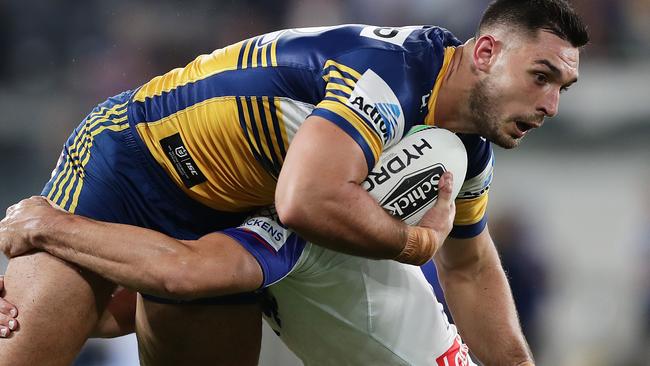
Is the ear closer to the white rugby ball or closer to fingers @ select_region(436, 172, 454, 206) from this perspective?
the white rugby ball

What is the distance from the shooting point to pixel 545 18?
341 centimetres

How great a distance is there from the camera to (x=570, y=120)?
779 cm

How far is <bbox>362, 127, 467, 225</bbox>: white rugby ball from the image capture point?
10.9ft

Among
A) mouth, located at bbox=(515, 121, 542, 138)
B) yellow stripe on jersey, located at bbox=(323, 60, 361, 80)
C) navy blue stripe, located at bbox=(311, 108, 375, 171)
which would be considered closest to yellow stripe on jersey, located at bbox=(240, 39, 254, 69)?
yellow stripe on jersey, located at bbox=(323, 60, 361, 80)

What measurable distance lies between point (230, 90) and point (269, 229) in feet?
1.57

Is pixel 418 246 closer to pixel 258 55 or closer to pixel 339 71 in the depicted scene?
pixel 339 71

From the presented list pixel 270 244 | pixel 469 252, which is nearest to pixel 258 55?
pixel 270 244

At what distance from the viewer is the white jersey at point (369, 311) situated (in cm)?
372

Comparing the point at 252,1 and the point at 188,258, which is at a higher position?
the point at 188,258

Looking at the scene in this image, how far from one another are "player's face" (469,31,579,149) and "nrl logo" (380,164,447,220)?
25cm

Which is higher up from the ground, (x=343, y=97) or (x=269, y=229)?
(x=343, y=97)

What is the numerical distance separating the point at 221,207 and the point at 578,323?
13.6 ft

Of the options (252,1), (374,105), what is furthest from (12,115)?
(374,105)

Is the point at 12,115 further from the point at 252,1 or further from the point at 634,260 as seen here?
the point at 634,260
